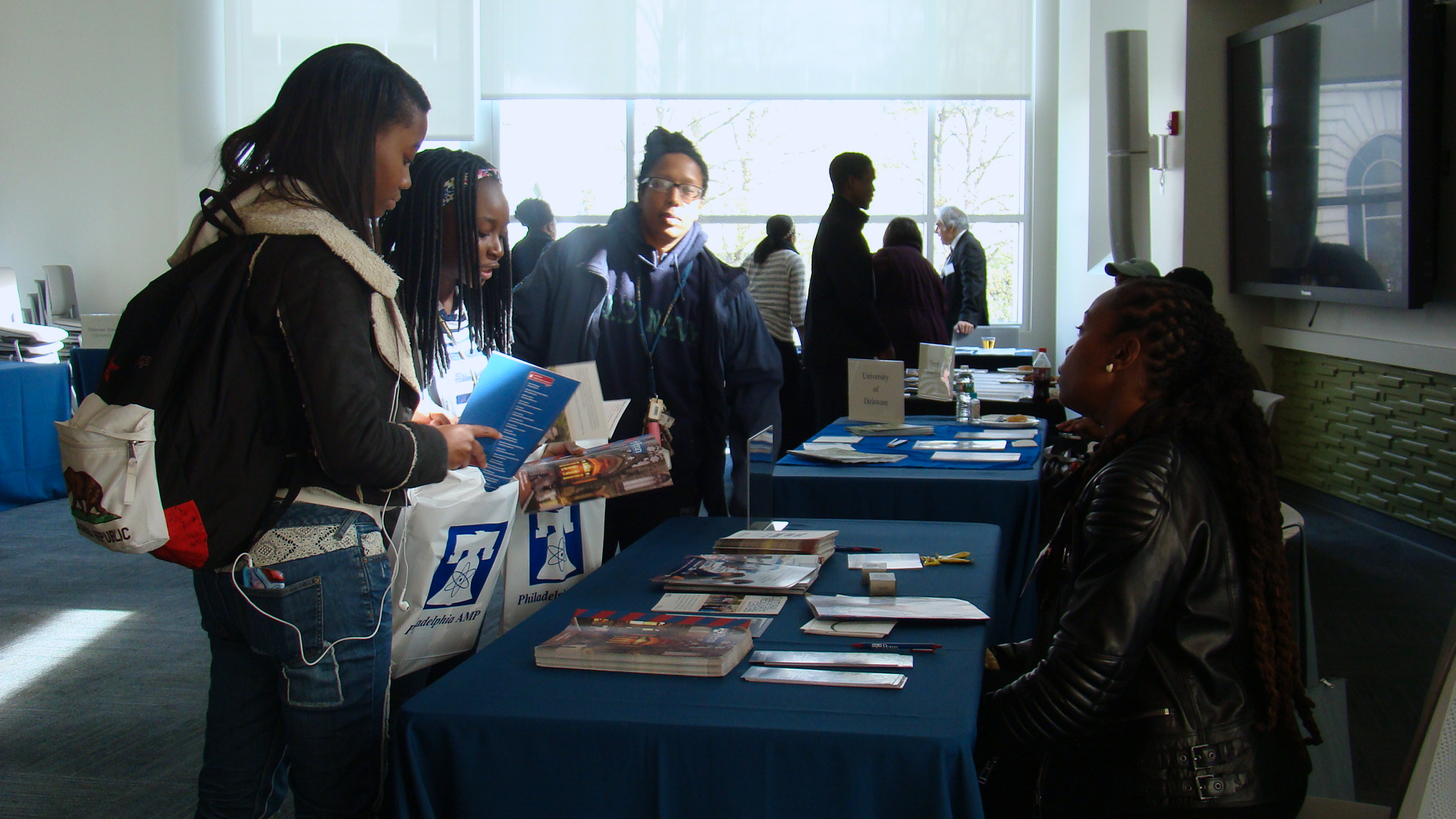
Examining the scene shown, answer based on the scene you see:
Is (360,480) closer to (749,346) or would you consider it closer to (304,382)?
(304,382)

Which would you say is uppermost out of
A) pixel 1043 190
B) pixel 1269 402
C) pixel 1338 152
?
pixel 1043 190

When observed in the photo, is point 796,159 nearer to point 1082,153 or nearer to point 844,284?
point 1082,153

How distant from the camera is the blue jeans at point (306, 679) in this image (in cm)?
122

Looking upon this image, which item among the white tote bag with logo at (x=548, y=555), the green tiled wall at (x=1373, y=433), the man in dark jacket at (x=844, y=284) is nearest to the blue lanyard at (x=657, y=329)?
the white tote bag with logo at (x=548, y=555)

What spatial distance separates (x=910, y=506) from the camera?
2.63m

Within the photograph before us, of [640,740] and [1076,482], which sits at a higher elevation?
[1076,482]

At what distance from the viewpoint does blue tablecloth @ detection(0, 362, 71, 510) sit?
504 cm

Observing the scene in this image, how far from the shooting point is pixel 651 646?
4.30ft

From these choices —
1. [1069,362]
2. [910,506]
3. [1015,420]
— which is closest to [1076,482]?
[1069,362]

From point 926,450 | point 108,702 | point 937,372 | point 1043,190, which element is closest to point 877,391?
point 926,450

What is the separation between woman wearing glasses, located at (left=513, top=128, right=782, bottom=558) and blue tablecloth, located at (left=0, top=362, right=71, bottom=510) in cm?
396

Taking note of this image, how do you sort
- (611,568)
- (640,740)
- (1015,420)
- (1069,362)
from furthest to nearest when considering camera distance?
(1015,420)
(611,568)
(1069,362)
(640,740)

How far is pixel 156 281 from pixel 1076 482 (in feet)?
3.97

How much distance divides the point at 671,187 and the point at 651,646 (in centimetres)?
112
